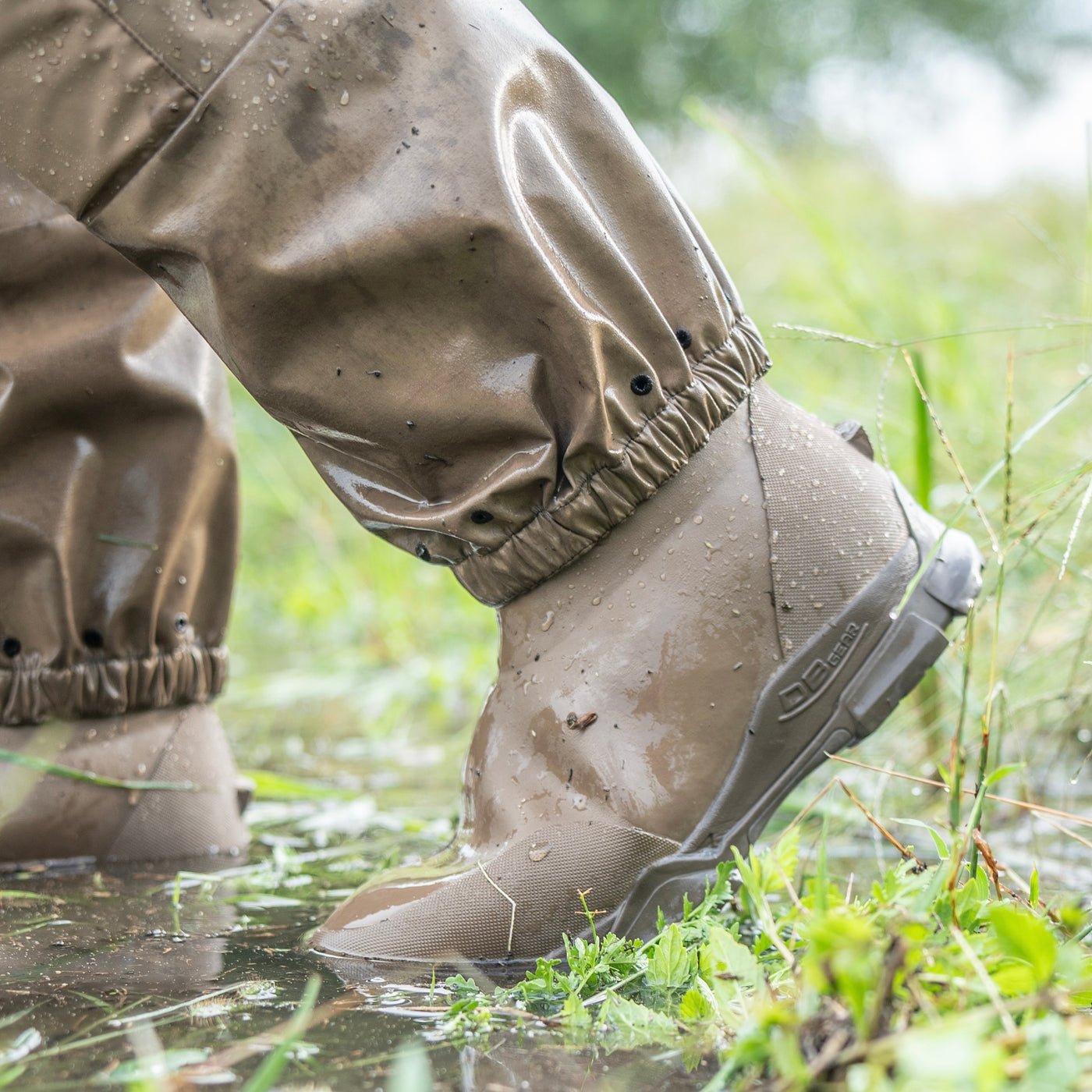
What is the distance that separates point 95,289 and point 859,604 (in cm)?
94

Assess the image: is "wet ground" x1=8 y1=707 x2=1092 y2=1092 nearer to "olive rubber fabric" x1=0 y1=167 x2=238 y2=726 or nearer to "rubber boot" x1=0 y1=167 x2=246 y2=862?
"rubber boot" x1=0 y1=167 x2=246 y2=862

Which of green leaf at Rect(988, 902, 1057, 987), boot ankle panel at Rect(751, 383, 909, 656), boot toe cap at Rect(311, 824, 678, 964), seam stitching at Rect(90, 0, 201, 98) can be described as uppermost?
seam stitching at Rect(90, 0, 201, 98)

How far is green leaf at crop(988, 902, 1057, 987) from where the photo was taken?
603mm

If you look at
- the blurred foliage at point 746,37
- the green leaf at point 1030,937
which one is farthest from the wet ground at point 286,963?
the blurred foliage at point 746,37

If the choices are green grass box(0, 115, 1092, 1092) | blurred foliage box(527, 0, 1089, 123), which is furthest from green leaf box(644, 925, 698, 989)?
blurred foliage box(527, 0, 1089, 123)

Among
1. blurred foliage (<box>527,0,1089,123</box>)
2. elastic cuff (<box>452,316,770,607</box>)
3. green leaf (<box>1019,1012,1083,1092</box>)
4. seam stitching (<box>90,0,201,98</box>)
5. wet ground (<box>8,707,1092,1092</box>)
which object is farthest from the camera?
blurred foliage (<box>527,0,1089,123</box>)

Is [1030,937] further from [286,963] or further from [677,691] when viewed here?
[286,963]

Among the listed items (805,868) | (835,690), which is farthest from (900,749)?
(835,690)

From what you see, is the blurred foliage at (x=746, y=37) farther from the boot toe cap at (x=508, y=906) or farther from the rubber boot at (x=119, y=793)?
the boot toe cap at (x=508, y=906)

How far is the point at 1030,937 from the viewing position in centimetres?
61

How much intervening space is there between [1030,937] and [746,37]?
14.7 metres

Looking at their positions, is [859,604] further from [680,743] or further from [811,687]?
[680,743]

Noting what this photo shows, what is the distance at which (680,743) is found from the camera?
1095 millimetres

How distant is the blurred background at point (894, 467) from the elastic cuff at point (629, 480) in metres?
0.07
